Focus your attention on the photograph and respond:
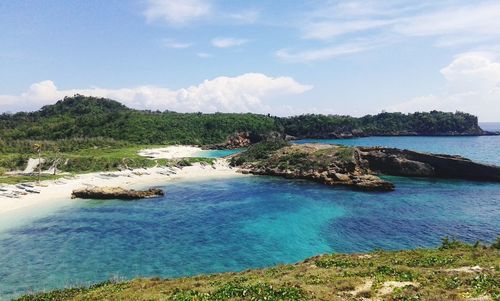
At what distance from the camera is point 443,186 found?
85.6m

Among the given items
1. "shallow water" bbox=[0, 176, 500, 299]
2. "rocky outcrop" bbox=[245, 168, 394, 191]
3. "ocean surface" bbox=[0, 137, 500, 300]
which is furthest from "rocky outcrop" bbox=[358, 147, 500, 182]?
"rocky outcrop" bbox=[245, 168, 394, 191]

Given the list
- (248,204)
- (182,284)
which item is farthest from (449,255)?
(248,204)

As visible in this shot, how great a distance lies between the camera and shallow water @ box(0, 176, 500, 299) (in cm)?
4009

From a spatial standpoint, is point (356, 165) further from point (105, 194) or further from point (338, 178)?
point (105, 194)

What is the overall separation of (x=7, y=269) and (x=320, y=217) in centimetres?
4235

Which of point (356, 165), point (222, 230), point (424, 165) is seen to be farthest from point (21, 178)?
point (424, 165)

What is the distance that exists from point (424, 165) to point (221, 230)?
2696 inches

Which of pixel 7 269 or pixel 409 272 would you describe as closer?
pixel 409 272

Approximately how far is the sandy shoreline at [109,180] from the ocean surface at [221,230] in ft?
26.7

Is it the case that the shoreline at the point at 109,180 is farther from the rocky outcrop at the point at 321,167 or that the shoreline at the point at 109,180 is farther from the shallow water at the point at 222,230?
the rocky outcrop at the point at 321,167

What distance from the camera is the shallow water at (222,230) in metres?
40.1

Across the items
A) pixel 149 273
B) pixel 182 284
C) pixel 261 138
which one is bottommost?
pixel 149 273

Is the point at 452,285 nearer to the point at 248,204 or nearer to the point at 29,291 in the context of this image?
the point at 29,291

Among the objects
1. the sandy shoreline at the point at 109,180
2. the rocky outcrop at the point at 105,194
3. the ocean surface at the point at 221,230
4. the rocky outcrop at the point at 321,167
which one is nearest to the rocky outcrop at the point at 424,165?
the rocky outcrop at the point at 321,167
